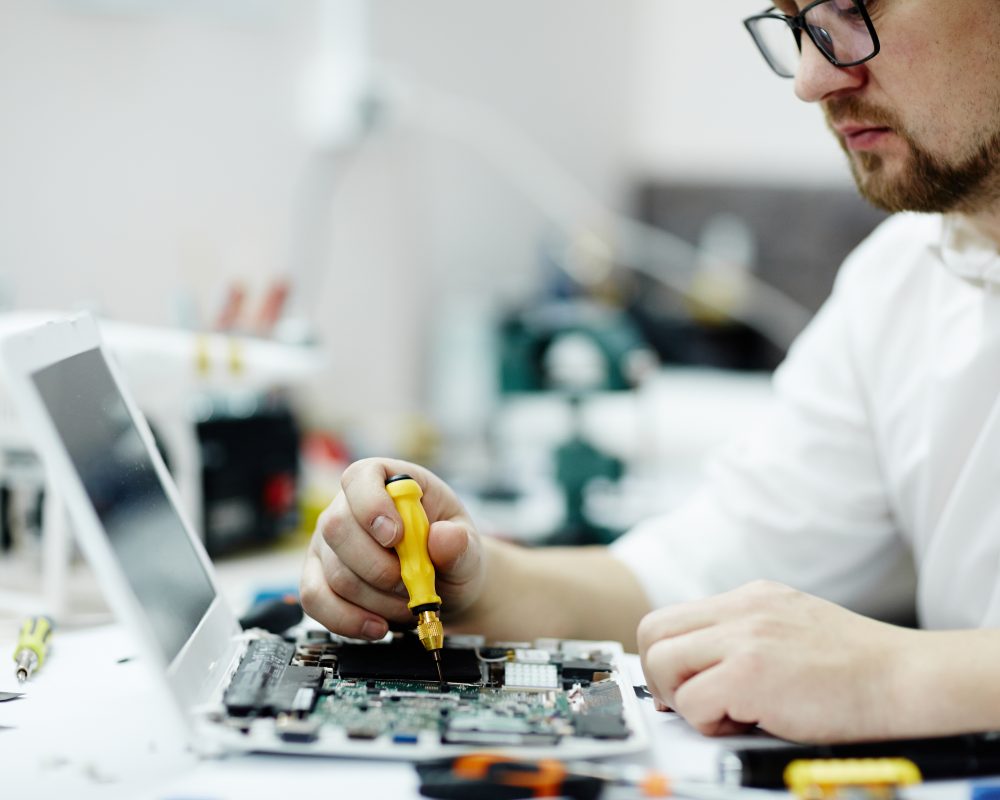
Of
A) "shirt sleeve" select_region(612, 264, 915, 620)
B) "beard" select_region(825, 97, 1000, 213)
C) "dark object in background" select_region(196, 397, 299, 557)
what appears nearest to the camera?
"beard" select_region(825, 97, 1000, 213)

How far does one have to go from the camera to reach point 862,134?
2.75ft

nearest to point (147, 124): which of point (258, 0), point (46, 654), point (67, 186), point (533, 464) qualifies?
point (67, 186)

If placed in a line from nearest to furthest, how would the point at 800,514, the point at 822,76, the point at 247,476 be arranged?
the point at 822,76
the point at 800,514
the point at 247,476

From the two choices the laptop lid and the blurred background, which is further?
the blurred background

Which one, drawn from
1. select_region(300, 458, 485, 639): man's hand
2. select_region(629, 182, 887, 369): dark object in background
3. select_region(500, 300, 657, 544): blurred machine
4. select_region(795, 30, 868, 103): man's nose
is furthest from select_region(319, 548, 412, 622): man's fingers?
select_region(629, 182, 887, 369): dark object in background

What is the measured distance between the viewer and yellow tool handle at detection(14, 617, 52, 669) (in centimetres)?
73

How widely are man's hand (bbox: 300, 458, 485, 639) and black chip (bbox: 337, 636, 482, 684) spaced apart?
0.02m

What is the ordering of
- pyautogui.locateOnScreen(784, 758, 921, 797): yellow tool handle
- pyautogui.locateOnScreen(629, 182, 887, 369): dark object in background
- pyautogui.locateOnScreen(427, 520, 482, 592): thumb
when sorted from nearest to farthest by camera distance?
pyautogui.locateOnScreen(784, 758, 921, 797): yellow tool handle < pyautogui.locateOnScreen(427, 520, 482, 592): thumb < pyautogui.locateOnScreen(629, 182, 887, 369): dark object in background

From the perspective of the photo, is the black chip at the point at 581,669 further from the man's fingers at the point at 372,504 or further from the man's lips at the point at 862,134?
the man's lips at the point at 862,134

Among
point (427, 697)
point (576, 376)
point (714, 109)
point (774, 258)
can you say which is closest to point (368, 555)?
point (427, 697)

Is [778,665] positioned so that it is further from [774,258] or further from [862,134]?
[774,258]

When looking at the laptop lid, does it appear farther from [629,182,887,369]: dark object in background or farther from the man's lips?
[629,182,887,369]: dark object in background

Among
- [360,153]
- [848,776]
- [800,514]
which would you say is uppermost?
[360,153]

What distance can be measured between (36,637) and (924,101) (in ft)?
2.40
